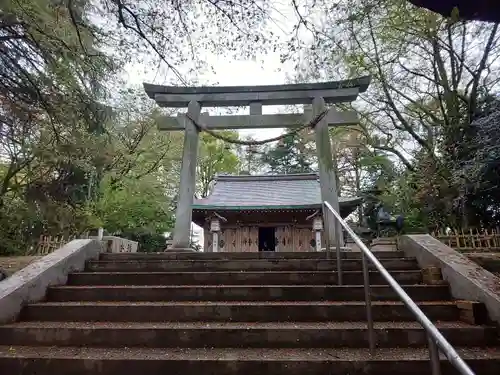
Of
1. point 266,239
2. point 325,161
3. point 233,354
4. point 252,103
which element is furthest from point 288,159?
point 233,354

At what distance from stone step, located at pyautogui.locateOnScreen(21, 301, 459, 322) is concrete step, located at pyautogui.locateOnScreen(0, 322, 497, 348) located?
0.21m

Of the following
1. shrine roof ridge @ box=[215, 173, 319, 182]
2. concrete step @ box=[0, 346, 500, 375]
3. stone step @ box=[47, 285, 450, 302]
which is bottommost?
concrete step @ box=[0, 346, 500, 375]

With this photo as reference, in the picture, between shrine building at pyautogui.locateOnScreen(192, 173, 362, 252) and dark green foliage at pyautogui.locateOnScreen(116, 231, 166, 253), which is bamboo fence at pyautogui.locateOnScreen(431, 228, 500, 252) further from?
dark green foliage at pyautogui.locateOnScreen(116, 231, 166, 253)

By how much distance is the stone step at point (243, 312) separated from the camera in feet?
9.04

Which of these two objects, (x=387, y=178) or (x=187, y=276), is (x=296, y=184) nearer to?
(x=387, y=178)

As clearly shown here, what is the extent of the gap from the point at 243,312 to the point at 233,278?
0.77 metres

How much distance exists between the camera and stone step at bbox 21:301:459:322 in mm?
2756

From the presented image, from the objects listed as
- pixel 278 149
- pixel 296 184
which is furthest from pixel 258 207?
pixel 278 149

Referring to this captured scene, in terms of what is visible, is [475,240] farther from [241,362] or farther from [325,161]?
[241,362]

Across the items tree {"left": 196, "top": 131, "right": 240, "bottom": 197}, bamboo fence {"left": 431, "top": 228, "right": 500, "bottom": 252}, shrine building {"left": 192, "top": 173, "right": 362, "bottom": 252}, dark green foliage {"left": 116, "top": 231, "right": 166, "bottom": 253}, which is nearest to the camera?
bamboo fence {"left": 431, "top": 228, "right": 500, "bottom": 252}

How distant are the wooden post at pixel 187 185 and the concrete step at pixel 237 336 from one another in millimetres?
2997

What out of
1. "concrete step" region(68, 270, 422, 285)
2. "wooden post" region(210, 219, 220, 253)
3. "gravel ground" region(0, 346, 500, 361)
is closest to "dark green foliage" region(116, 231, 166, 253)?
"wooden post" region(210, 219, 220, 253)

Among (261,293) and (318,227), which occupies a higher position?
(318,227)

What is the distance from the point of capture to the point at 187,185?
19.7 feet
